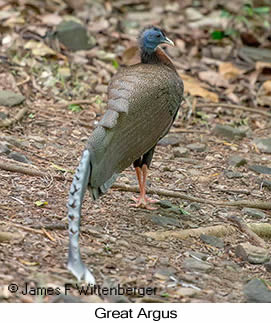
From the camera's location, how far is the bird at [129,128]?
3645mm

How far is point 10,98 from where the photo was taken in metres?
6.85

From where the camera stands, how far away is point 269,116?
780 centimetres

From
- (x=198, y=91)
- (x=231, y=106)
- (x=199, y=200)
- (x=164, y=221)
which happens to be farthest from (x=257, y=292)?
(x=198, y=91)

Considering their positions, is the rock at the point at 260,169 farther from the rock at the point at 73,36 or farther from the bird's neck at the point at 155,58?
the rock at the point at 73,36

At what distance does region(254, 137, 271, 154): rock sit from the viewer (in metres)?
7.02

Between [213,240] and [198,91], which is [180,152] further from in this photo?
[213,240]

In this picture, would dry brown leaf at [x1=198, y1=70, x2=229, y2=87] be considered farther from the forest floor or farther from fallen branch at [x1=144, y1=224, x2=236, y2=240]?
fallen branch at [x1=144, y1=224, x2=236, y2=240]

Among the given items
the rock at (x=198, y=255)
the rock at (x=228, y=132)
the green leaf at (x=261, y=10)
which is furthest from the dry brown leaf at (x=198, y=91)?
the rock at (x=198, y=255)

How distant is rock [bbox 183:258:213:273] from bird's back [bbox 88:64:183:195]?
71cm

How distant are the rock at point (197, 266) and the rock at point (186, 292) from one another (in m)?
0.32

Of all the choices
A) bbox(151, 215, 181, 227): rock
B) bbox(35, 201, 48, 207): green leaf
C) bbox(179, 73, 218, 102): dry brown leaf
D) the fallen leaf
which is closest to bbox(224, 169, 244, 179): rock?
bbox(151, 215, 181, 227): rock

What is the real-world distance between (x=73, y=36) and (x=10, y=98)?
1.96m

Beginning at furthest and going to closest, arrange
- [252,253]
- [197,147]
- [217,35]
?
1. [217,35]
2. [197,147]
3. [252,253]
